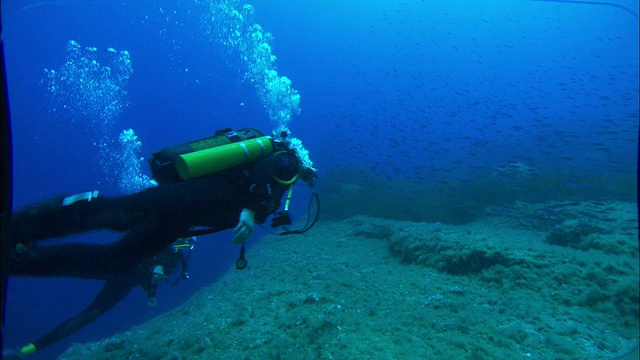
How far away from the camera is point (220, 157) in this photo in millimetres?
3383

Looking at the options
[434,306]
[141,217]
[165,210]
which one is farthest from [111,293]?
[434,306]

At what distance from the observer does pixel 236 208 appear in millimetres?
3678

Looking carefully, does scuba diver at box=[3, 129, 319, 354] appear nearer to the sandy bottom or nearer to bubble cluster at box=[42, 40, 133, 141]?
the sandy bottom

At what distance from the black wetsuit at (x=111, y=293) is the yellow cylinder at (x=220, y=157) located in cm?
381

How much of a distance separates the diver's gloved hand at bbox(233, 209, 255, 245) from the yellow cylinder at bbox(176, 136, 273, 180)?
1.83 ft

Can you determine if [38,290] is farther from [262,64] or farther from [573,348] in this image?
[573,348]

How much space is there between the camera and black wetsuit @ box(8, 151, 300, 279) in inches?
113

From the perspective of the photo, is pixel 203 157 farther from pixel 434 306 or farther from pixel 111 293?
pixel 111 293

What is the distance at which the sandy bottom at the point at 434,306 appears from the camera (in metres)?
4.22

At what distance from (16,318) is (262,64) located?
1159 inches

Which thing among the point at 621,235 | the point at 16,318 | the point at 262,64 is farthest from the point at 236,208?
the point at 262,64

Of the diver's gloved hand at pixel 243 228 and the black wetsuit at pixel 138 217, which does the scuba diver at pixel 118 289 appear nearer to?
the black wetsuit at pixel 138 217

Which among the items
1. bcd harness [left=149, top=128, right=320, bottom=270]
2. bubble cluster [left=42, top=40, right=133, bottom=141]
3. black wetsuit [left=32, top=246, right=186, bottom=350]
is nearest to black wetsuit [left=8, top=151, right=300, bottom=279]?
bcd harness [left=149, top=128, right=320, bottom=270]

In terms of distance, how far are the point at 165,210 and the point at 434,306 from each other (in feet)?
13.8
